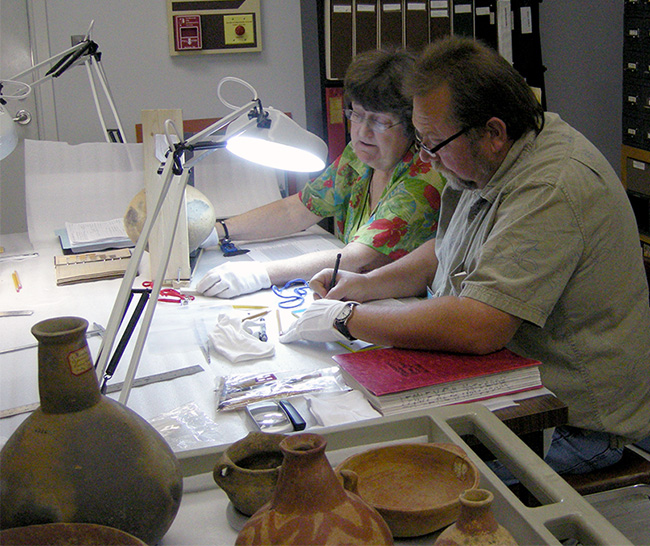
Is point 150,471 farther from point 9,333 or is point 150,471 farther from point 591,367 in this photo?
point 9,333

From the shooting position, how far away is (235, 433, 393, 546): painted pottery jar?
57 cm

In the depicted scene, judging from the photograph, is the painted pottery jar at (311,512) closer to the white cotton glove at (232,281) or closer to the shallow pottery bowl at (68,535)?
the shallow pottery bowl at (68,535)

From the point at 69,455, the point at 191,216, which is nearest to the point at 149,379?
the point at 69,455

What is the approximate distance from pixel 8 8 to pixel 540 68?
8.17 ft

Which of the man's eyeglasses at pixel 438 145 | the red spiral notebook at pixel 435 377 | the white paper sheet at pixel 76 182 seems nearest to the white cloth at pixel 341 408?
the red spiral notebook at pixel 435 377

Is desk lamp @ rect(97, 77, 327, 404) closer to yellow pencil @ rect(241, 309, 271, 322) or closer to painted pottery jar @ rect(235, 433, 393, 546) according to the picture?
yellow pencil @ rect(241, 309, 271, 322)

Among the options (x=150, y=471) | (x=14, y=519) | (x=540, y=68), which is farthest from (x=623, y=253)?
(x=540, y=68)

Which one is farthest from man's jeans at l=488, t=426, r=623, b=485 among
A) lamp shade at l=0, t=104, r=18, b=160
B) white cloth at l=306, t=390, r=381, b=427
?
lamp shade at l=0, t=104, r=18, b=160

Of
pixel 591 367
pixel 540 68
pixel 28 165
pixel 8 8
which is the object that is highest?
pixel 8 8

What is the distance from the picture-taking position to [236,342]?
1.40 meters

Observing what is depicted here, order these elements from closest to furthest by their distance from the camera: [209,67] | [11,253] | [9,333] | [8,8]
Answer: [9,333], [11,253], [8,8], [209,67]

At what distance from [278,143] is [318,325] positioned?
1.21 ft

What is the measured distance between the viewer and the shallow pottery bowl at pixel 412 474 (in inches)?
29.5

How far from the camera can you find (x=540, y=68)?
338cm
